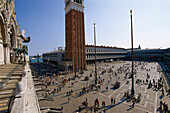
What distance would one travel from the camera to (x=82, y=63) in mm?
48656

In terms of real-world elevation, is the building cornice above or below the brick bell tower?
above

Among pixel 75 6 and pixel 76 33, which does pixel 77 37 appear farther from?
pixel 75 6

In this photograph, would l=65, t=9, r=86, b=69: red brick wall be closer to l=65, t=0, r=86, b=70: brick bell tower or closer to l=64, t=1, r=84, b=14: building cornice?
l=65, t=0, r=86, b=70: brick bell tower

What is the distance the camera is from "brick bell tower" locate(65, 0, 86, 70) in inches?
1783

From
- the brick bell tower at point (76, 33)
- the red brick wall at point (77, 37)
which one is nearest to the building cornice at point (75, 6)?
the brick bell tower at point (76, 33)

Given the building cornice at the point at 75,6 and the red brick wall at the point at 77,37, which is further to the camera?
the red brick wall at the point at 77,37

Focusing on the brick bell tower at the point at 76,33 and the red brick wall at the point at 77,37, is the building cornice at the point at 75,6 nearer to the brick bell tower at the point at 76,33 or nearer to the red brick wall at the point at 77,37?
the brick bell tower at the point at 76,33

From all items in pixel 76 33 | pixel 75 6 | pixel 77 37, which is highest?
pixel 75 6

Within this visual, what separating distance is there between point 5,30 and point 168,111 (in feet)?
69.6

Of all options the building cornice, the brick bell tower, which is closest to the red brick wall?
the brick bell tower

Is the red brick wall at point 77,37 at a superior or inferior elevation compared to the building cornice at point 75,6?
inferior

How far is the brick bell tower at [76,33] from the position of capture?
4528 cm

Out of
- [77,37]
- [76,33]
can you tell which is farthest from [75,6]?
[77,37]

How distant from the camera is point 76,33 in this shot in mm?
46812
